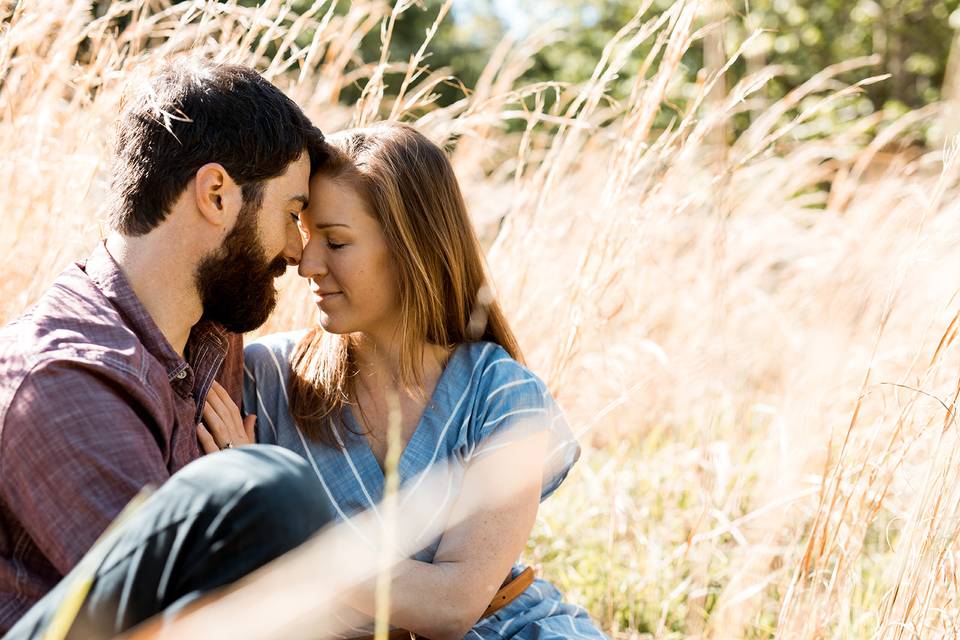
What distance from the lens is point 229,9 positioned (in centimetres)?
206

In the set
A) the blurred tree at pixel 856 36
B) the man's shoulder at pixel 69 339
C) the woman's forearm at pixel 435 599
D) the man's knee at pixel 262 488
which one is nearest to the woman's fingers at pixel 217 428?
the man's shoulder at pixel 69 339

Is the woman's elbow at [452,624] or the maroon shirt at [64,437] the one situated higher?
the maroon shirt at [64,437]

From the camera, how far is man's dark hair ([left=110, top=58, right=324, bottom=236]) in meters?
1.76

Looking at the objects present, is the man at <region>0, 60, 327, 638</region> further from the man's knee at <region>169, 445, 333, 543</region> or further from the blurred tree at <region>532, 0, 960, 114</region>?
the blurred tree at <region>532, 0, 960, 114</region>

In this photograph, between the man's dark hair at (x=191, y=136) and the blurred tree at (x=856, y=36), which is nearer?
the man's dark hair at (x=191, y=136)

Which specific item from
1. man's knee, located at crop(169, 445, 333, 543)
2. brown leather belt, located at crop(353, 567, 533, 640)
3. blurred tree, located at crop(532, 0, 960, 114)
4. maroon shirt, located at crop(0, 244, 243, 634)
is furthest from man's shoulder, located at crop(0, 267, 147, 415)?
blurred tree, located at crop(532, 0, 960, 114)

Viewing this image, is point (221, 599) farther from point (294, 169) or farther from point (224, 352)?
point (294, 169)

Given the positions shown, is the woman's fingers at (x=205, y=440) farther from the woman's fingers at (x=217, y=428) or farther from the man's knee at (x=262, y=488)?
the man's knee at (x=262, y=488)

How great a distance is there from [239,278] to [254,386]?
0.34 m

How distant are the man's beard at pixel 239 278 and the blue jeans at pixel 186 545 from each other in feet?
1.96

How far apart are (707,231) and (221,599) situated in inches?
117

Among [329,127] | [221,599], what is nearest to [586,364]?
[329,127]

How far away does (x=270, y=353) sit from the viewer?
2.18 m

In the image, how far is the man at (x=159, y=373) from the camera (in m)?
1.21
